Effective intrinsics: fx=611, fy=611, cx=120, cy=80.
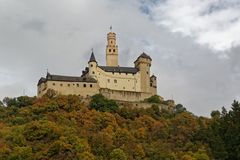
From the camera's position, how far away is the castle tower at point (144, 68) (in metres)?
104

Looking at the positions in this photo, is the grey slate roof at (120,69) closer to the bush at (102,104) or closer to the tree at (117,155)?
the bush at (102,104)

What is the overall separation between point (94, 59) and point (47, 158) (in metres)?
33.7

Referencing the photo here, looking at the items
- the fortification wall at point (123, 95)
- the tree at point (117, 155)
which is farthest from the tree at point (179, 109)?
the tree at point (117, 155)

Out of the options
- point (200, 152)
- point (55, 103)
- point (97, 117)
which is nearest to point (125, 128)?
point (97, 117)

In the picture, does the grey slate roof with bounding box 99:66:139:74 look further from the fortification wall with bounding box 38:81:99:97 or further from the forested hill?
the forested hill

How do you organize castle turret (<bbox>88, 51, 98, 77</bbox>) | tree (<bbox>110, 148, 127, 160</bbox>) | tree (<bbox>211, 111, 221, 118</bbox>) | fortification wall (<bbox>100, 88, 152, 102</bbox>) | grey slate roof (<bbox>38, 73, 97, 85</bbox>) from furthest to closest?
1. castle turret (<bbox>88, 51, 98, 77</bbox>)
2. fortification wall (<bbox>100, 88, 152, 102</bbox>)
3. grey slate roof (<bbox>38, 73, 97, 85</bbox>)
4. tree (<bbox>211, 111, 221, 118</bbox>)
5. tree (<bbox>110, 148, 127, 160</bbox>)

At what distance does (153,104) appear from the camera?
100500 mm

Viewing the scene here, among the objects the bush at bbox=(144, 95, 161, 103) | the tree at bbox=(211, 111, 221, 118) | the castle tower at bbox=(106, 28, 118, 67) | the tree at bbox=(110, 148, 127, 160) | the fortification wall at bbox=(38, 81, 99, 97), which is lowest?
the tree at bbox=(110, 148, 127, 160)

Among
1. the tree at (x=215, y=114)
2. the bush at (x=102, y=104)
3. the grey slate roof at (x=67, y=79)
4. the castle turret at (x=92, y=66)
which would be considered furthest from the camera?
the castle turret at (x=92, y=66)

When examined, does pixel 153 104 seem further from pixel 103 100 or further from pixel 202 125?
pixel 202 125

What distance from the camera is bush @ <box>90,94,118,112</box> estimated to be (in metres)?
95.8

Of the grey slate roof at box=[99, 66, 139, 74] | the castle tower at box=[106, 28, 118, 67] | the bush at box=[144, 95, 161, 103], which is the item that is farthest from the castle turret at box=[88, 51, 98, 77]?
the bush at box=[144, 95, 161, 103]

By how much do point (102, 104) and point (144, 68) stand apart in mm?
14351

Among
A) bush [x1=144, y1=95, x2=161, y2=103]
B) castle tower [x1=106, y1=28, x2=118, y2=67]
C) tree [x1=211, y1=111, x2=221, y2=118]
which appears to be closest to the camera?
tree [x1=211, y1=111, x2=221, y2=118]
